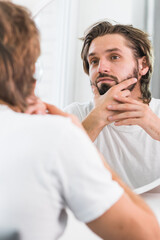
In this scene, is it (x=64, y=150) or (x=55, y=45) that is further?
(x=55, y=45)

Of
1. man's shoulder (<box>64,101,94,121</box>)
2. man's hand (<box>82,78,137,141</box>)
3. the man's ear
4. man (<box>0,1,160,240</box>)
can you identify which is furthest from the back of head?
the man's ear

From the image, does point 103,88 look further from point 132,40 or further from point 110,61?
point 132,40

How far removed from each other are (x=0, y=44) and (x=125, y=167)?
0.95 meters

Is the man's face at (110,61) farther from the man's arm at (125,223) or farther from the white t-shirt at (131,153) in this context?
the man's arm at (125,223)

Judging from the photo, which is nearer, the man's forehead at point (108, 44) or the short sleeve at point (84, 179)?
the short sleeve at point (84, 179)

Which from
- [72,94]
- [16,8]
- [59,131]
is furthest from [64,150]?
[72,94]

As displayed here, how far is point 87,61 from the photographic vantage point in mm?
1587

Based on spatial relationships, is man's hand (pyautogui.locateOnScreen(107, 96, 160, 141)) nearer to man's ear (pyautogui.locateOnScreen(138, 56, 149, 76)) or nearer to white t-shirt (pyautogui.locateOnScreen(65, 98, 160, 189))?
white t-shirt (pyautogui.locateOnScreen(65, 98, 160, 189))

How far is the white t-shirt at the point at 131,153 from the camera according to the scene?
1.29 metres

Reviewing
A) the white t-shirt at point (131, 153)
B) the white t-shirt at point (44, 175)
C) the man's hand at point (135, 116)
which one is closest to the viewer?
the white t-shirt at point (44, 175)

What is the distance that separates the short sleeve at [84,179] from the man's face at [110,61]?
963mm

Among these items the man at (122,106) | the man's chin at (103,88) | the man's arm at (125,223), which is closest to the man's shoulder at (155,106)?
the man at (122,106)

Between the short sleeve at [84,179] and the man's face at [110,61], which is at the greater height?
the short sleeve at [84,179]

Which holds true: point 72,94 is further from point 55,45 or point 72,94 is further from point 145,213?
point 145,213
